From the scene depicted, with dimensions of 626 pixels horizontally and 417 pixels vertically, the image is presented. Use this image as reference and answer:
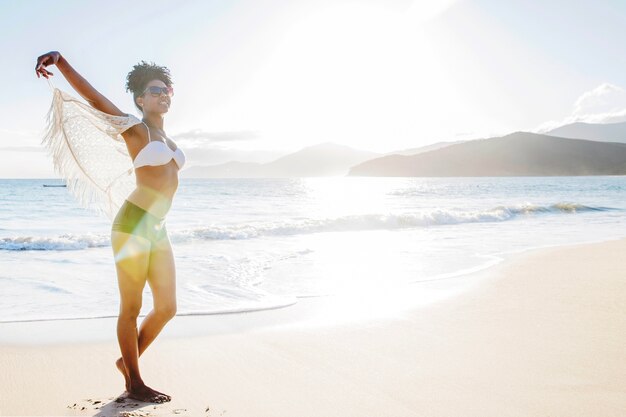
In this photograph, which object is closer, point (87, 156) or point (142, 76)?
point (142, 76)

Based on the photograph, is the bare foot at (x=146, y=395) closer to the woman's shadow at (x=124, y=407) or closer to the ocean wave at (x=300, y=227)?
the woman's shadow at (x=124, y=407)

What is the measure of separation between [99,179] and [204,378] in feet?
5.29

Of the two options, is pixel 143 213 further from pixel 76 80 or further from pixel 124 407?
pixel 124 407

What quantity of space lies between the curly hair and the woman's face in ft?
0.13

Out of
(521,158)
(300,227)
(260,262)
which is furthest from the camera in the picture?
(521,158)

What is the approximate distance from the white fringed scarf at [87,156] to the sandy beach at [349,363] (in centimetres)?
129

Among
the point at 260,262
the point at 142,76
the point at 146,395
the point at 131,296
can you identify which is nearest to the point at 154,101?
the point at 142,76

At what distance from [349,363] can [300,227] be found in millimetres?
13374

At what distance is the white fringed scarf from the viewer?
3.54 m

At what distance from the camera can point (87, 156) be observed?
3713mm

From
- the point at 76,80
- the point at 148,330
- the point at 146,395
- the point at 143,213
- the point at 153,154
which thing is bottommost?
the point at 146,395

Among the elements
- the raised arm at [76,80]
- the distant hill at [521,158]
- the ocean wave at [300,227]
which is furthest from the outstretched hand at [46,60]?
the distant hill at [521,158]

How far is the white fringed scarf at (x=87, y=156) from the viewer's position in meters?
3.54

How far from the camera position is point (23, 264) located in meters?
9.72
